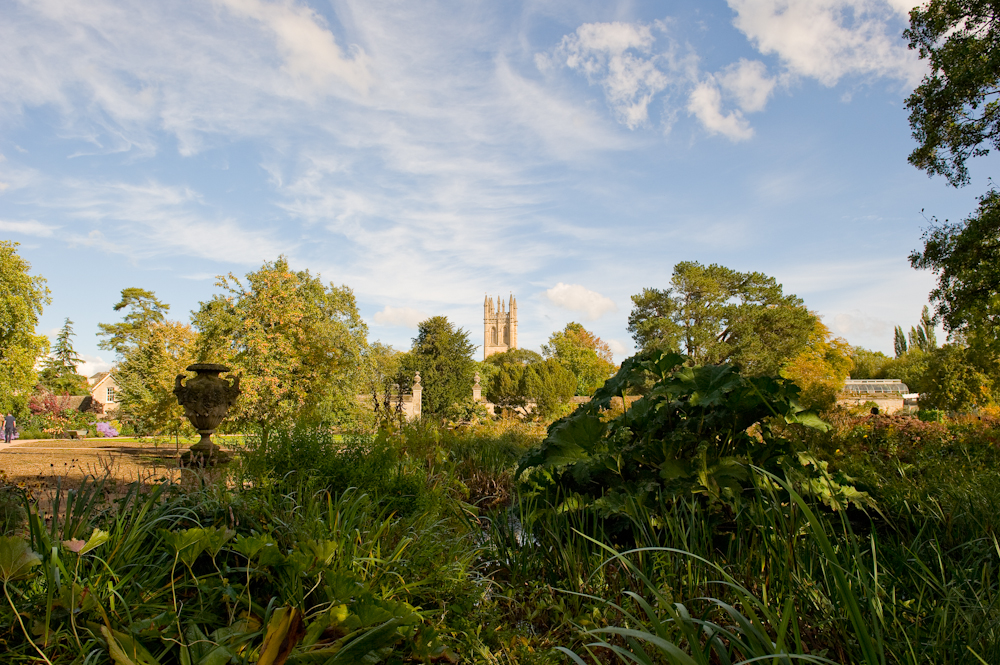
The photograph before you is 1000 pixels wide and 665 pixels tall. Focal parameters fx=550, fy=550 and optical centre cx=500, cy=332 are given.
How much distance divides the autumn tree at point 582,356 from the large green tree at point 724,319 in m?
13.4

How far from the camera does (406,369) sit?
25.8 m

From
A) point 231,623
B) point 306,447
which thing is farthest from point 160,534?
point 306,447

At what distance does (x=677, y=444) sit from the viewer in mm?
2678

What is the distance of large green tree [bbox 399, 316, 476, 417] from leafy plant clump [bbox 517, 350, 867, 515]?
21.4 metres

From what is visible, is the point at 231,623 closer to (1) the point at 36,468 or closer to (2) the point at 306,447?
(2) the point at 306,447

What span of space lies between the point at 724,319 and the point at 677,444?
30.3 m

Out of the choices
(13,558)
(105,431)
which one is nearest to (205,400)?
(13,558)

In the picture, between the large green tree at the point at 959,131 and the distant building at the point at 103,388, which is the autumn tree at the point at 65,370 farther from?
the large green tree at the point at 959,131

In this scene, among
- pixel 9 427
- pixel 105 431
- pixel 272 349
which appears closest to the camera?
pixel 272 349

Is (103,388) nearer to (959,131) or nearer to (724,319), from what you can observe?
(724,319)

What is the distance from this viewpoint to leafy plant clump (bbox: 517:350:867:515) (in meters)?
2.46

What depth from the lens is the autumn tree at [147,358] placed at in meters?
12.0

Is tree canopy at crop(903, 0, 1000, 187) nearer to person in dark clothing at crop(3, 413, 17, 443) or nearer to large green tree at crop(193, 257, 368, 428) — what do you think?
large green tree at crop(193, 257, 368, 428)

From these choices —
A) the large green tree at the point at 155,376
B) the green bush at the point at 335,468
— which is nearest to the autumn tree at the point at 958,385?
the green bush at the point at 335,468
